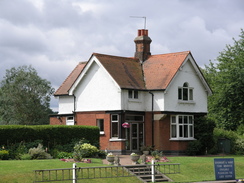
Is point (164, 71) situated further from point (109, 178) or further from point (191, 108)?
point (109, 178)

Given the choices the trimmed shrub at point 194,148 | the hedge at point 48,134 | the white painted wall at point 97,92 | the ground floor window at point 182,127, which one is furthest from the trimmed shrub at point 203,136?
the hedge at point 48,134

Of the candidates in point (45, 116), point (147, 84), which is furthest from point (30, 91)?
point (147, 84)

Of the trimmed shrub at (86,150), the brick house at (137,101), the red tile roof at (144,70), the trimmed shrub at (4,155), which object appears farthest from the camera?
the red tile roof at (144,70)

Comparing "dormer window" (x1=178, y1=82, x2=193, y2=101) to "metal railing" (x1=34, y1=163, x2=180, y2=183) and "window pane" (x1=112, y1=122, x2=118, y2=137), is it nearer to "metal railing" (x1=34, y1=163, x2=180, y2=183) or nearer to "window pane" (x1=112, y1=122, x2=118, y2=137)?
"window pane" (x1=112, y1=122, x2=118, y2=137)

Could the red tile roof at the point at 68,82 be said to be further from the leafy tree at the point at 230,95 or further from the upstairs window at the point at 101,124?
the leafy tree at the point at 230,95

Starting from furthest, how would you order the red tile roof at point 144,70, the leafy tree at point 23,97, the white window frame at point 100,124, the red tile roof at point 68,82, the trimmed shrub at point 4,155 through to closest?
the leafy tree at point 23,97 < the red tile roof at point 68,82 < the white window frame at point 100,124 < the red tile roof at point 144,70 < the trimmed shrub at point 4,155

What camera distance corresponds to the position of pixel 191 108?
4612 centimetres

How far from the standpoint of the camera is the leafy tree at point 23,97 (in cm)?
6319

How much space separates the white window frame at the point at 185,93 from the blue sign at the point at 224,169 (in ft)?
53.7

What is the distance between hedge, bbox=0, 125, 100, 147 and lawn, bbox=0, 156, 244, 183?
412 cm

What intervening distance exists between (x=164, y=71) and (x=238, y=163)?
10933mm

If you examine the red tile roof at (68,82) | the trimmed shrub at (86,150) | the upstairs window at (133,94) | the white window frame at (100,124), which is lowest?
the trimmed shrub at (86,150)

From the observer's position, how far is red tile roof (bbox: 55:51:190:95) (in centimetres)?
4370

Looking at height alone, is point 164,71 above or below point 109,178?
above
